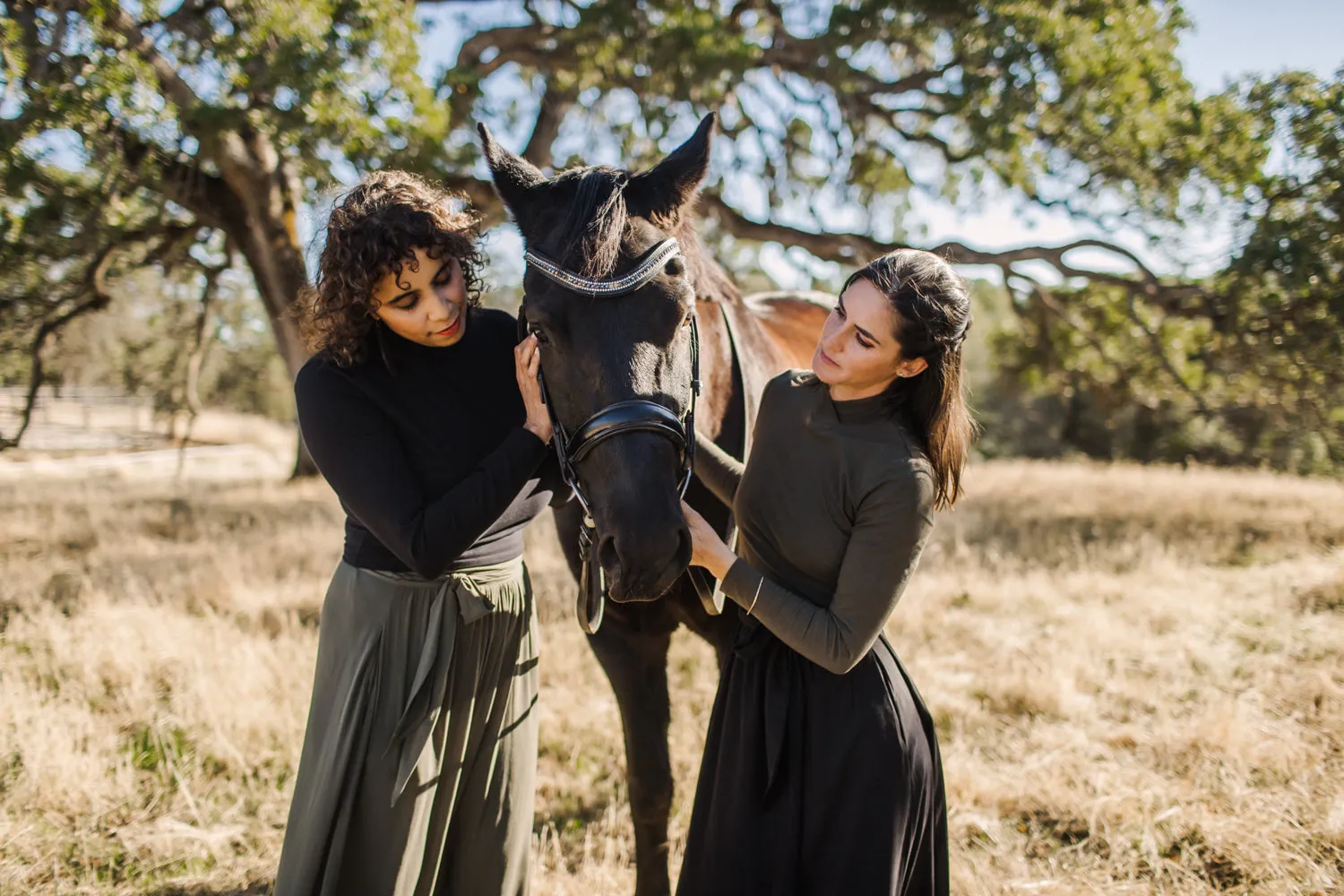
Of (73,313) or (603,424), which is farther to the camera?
(73,313)

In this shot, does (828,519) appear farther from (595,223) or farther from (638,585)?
(595,223)

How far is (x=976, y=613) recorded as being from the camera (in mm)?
5418

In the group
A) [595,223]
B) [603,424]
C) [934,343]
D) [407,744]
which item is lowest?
[407,744]

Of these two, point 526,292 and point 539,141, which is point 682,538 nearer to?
point 526,292

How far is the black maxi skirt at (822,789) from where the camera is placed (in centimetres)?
150

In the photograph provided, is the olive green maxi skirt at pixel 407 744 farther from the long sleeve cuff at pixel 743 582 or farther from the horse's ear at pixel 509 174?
the horse's ear at pixel 509 174

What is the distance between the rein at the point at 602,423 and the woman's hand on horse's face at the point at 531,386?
0.02m

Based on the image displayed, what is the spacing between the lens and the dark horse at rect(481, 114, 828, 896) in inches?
59.2

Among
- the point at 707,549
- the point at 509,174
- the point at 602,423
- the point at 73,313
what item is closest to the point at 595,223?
the point at 509,174

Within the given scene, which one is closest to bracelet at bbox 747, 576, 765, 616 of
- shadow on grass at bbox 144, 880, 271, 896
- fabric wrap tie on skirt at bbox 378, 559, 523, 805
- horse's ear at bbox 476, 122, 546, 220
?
fabric wrap tie on skirt at bbox 378, 559, 523, 805

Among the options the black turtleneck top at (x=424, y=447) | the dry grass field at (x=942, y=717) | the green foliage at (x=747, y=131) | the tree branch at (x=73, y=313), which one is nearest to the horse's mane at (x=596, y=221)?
the black turtleneck top at (x=424, y=447)

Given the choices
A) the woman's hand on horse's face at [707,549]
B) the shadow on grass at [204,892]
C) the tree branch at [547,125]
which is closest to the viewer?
the woman's hand on horse's face at [707,549]

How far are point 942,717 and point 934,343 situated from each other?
9.65 feet

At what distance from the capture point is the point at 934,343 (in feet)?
5.04
